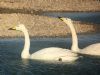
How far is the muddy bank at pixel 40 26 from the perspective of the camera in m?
28.2

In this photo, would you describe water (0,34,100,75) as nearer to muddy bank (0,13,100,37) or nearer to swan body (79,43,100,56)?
swan body (79,43,100,56)

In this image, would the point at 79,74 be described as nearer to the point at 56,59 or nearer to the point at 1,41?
the point at 56,59

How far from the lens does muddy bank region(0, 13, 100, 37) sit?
28203 mm

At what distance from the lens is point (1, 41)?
81.6 ft

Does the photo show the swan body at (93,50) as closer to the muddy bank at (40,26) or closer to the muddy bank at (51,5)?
the muddy bank at (40,26)

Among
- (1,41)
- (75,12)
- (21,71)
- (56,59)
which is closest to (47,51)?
(56,59)

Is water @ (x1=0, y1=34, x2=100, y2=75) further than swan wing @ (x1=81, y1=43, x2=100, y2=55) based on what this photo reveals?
No

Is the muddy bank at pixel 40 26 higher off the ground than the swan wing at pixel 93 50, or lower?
higher

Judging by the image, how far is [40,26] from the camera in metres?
30.8

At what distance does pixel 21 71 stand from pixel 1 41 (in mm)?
8169

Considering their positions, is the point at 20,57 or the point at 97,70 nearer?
the point at 97,70

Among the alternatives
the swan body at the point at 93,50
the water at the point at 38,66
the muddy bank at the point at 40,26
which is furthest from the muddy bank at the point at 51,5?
the swan body at the point at 93,50

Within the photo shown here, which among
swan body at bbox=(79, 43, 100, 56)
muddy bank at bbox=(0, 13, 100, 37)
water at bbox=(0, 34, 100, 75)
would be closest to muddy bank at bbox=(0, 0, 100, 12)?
muddy bank at bbox=(0, 13, 100, 37)

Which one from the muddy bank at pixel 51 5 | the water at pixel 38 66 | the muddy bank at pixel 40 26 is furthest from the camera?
the muddy bank at pixel 51 5
